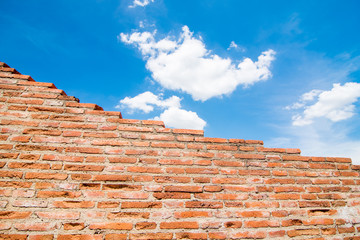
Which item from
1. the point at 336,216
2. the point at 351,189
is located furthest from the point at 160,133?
the point at 351,189

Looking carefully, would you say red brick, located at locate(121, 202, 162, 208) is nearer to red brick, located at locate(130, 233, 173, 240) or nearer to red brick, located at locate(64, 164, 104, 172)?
red brick, located at locate(130, 233, 173, 240)

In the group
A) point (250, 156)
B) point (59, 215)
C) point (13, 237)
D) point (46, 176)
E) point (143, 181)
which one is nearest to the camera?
point (13, 237)

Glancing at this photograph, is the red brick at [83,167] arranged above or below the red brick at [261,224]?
above

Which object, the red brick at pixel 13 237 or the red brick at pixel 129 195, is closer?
the red brick at pixel 13 237

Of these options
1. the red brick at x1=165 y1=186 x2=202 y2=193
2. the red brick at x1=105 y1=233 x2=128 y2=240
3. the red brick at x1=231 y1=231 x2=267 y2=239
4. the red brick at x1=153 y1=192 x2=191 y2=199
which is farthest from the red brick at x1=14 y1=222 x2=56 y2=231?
the red brick at x1=231 y1=231 x2=267 y2=239

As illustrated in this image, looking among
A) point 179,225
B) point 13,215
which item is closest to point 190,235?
point 179,225

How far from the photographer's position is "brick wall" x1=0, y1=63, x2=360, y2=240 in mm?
1791

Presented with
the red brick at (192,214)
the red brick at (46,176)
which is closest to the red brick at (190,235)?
the red brick at (192,214)

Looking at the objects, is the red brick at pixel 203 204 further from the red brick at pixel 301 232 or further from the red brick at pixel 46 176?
the red brick at pixel 46 176

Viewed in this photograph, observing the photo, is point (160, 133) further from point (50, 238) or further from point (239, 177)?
point (50, 238)

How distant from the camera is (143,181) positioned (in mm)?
1986

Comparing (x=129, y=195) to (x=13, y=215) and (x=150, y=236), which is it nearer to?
(x=150, y=236)

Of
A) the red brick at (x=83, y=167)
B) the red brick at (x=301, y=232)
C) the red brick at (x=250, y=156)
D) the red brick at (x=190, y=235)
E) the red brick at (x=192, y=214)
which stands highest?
the red brick at (x=250, y=156)

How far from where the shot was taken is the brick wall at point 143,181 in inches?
70.5
